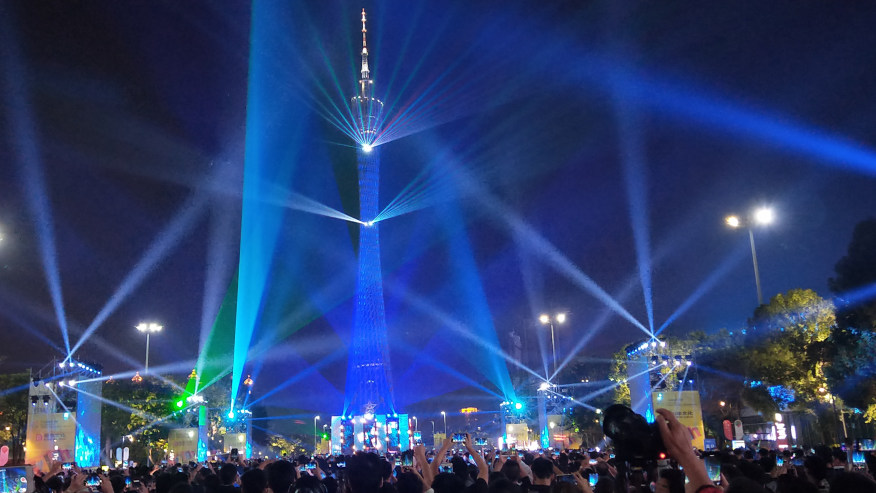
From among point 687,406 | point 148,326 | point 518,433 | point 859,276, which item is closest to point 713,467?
point 687,406

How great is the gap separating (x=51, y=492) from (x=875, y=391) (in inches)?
1479

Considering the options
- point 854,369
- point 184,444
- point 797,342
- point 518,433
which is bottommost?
point 518,433

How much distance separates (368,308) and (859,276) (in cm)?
5603

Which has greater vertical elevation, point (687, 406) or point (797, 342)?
point (797, 342)

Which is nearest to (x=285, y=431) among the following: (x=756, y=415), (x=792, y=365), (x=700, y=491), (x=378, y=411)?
(x=378, y=411)

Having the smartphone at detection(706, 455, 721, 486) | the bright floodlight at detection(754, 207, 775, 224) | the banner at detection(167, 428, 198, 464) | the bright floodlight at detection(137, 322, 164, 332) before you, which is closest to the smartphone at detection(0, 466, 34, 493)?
the smartphone at detection(706, 455, 721, 486)

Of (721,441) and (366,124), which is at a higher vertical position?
(366,124)

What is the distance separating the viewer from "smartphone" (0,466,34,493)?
10195 millimetres

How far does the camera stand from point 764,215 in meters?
41.0

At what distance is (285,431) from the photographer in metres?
136

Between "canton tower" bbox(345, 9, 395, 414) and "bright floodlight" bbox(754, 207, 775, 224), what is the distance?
49.7 metres

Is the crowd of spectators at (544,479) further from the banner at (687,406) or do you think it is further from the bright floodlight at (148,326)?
the bright floodlight at (148,326)

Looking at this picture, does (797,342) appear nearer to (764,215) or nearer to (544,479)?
(764,215)

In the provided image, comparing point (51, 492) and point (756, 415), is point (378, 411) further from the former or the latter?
point (51, 492)
